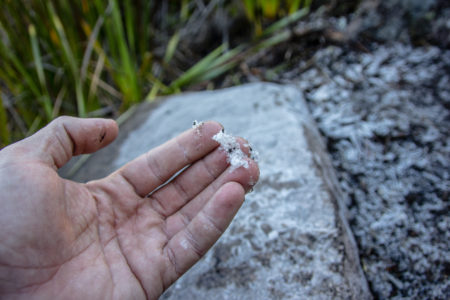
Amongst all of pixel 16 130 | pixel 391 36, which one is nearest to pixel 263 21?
pixel 391 36

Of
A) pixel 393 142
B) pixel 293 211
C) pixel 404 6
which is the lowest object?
pixel 393 142

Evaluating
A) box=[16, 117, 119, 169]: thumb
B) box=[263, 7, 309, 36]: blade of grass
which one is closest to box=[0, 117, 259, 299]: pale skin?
box=[16, 117, 119, 169]: thumb

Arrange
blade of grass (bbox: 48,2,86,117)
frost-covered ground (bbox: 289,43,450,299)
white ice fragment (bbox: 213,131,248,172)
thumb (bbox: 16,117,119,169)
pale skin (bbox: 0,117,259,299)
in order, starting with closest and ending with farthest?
pale skin (bbox: 0,117,259,299), thumb (bbox: 16,117,119,169), white ice fragment (bbox: 213,131,248,172), frost-covered ground (bbox: 289,43,450,299), blade of grass (bbox: 48,2,86,117)

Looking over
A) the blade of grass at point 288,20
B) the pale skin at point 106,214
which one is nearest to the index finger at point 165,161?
the pale skin at point 106,214

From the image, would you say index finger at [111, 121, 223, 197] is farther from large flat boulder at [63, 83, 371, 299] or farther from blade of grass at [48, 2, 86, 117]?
blade of grass at [48, 2, 86, 117]

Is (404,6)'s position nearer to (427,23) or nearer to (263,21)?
(427,23)
